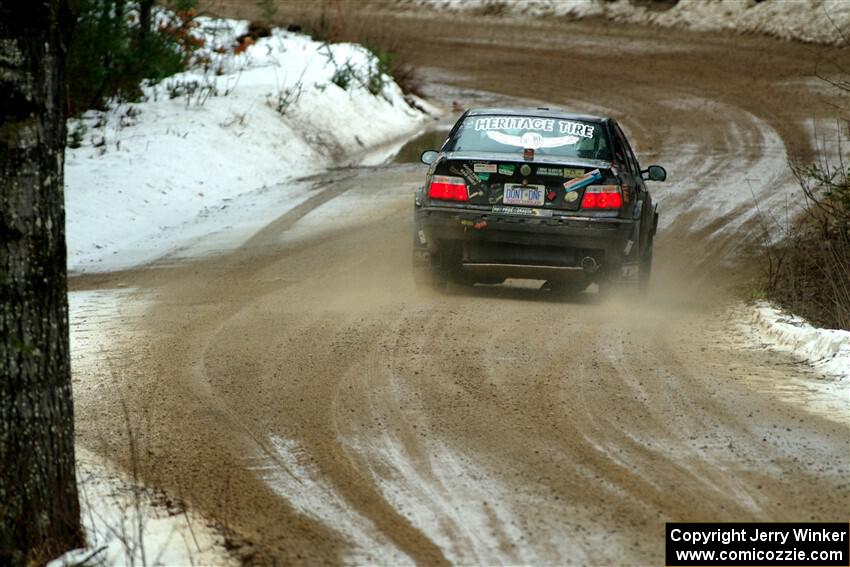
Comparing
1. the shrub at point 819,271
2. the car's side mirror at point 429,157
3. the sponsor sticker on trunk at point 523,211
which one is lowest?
the shrub at point 819,271

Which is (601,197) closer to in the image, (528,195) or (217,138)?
(528,195)

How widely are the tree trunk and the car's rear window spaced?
6127 millimetres

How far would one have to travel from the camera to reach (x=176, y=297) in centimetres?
1211

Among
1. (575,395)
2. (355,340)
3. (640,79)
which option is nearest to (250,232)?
(355,340)

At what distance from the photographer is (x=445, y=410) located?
26.7ft

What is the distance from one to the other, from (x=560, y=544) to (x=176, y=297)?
22.2ft

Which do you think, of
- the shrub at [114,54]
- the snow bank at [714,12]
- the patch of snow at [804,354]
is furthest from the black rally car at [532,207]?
the snow bank at [714,12]

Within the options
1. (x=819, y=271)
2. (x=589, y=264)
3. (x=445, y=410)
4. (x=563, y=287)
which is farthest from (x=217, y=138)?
(x=445, y=410)

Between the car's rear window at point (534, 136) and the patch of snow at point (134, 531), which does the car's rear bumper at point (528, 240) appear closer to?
the car's rear window at point (534, 136)

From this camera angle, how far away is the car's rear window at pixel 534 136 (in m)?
11.8

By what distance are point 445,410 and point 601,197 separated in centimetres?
385

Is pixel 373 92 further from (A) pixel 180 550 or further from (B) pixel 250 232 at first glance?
(A) pixel 180 550

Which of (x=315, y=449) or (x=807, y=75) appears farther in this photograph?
(x=807, y=75)

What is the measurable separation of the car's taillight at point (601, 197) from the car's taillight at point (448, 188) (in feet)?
3.31
